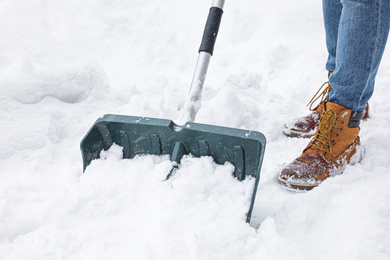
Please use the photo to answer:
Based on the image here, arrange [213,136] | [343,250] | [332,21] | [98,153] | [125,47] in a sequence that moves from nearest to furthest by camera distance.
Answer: [343,250] → [213,136] → [98,153] → [332,21] → [125,47]

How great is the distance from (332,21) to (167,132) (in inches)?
41.7

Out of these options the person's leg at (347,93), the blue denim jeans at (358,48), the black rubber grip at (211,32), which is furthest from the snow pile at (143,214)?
the black rubber grip at (211,32)

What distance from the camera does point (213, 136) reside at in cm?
110

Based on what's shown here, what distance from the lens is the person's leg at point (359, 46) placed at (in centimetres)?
106

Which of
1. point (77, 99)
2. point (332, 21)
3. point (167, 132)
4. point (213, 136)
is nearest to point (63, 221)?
point (167, 132)

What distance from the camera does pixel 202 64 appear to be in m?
1.56

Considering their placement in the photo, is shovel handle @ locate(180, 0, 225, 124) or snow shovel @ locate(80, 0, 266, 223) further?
shovel handle @ locate(180, 0, 225, 124)

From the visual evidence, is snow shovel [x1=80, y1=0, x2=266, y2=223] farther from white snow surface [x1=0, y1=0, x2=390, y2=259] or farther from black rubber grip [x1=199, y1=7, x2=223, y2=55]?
black rubber grip [x1=199, y1=7, x2=223, y2=55]

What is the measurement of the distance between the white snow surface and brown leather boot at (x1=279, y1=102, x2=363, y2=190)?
6 centimetres

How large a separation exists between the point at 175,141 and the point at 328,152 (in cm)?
70

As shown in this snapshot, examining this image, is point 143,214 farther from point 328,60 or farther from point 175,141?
point 328,60

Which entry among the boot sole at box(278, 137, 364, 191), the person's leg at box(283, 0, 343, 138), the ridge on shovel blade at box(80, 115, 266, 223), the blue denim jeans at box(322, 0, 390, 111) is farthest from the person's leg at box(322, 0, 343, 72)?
the ridge on shovel blade at box(80, 115, 266, 223)

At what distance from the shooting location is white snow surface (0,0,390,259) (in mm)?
936

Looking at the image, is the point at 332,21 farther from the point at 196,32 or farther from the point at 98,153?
the point at 196,32
